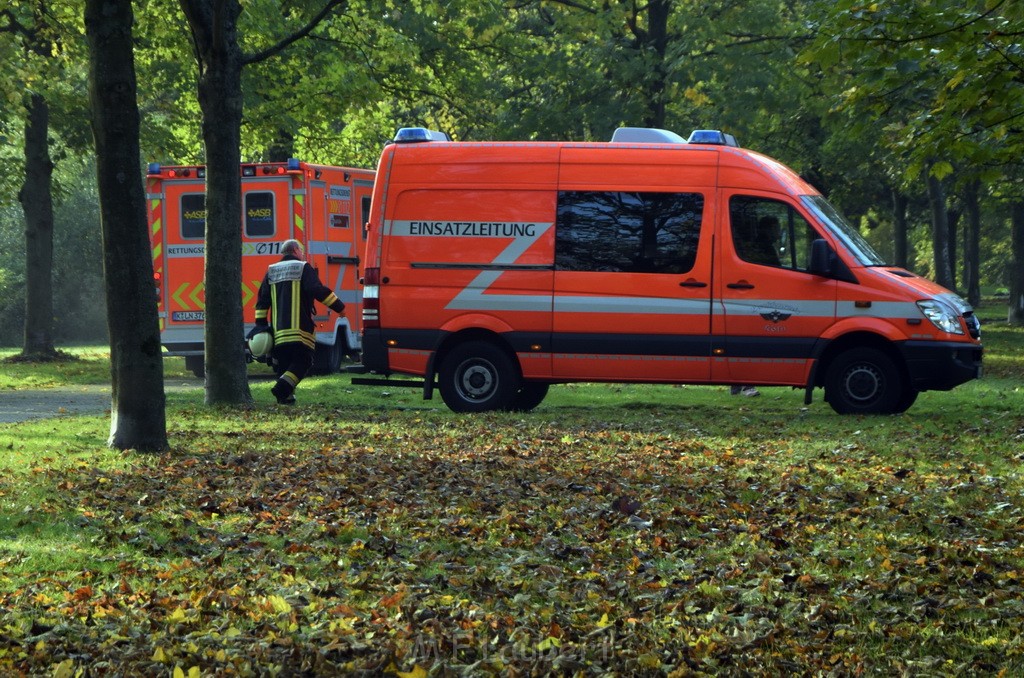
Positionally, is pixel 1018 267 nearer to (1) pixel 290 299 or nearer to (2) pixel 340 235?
(2) pixel 340 235

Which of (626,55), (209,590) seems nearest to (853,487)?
(209,590)

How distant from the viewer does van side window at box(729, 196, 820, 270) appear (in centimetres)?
1442

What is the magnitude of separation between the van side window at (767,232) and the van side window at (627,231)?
0.42 m

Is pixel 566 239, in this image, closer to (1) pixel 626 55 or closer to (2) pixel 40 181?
(1) pixel 626 55

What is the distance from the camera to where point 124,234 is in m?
10.6

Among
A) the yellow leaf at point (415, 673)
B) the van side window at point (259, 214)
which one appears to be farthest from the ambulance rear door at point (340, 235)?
the yellow leaf at point (415, 673)

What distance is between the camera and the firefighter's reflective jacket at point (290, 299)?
52.0ft

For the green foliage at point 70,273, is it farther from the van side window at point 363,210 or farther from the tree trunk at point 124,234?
the tree trunk at point 124,234

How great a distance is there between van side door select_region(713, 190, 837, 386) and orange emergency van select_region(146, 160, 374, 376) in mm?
8018

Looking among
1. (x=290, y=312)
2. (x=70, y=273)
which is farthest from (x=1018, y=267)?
(x=70, y=273)

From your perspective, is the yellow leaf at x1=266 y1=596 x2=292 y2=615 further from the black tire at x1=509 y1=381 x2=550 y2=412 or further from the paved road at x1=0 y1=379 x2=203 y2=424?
the black tire at x1=509 y1=381 x2=550 y2=412

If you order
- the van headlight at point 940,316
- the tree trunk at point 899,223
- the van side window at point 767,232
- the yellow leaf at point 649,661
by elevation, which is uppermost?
the tree trunk at point 899,223

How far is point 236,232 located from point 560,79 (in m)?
13.3

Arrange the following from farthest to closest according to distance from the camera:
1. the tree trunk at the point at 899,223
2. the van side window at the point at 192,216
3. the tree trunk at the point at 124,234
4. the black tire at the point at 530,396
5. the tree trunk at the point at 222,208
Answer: the tree trunk at the point at 899,223, the van side window at the point at 192,216, the black tire at the point at 530,396, the tree trunk at the point at 222,208, the tree trunk at the point at 124,234
